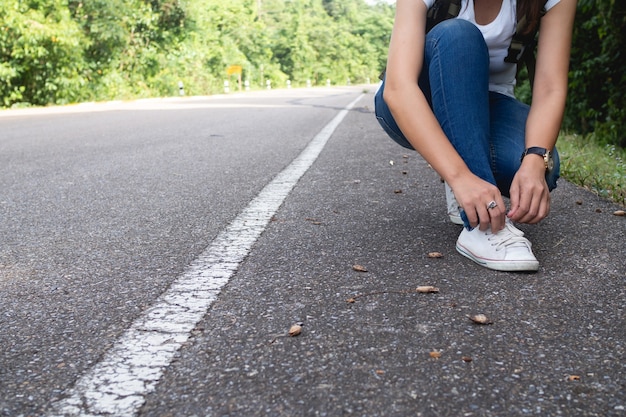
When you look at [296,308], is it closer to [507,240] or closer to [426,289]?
[426,289]

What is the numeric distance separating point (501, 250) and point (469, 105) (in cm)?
49

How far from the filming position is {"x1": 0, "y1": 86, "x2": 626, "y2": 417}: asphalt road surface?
1.20 meters

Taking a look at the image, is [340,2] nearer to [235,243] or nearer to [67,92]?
[67,92]

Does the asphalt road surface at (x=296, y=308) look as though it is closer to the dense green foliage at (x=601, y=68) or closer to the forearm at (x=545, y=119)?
the forearm at (x=545, y=119)

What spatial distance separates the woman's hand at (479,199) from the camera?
188 cm

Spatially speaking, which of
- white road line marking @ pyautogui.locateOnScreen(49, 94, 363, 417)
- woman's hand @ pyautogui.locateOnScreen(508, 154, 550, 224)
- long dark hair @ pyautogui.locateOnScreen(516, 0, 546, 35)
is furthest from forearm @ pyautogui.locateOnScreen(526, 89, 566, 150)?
white road line marking @ pyautogui.locateOnScreen(49, 94, 363, 417)

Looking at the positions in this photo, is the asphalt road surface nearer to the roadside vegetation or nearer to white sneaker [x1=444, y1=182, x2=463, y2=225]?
white sneaker [x1=444, y1=182, x2=463, y2=225]

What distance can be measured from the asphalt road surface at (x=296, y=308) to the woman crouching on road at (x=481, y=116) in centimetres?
15

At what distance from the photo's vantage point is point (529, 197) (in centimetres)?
186

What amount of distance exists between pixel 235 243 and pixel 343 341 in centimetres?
95

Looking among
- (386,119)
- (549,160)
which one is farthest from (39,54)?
(549,160)

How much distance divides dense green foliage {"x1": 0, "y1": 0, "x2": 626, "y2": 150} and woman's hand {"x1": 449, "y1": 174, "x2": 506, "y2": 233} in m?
3.11

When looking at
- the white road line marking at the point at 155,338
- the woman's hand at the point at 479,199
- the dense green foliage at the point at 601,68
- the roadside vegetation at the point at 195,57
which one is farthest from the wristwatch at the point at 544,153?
the dense green foliage at the point at 601,68

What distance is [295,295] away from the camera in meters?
1.74
